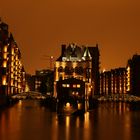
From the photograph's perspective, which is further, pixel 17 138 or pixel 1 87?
pixel 1 87

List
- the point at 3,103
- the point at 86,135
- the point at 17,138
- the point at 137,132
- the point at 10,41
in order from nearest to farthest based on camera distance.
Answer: the point at 17,138, the point at 86,135, the point at 137,132, the point at 3,103, the point at 10,41

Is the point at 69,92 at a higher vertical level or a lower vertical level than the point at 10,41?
lower

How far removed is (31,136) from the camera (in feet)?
156

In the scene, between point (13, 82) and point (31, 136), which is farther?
point (13, 82)

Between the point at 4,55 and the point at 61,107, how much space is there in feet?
103

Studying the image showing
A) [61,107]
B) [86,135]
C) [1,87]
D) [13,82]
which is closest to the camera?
[86,135]

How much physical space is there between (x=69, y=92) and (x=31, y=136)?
4271 inches

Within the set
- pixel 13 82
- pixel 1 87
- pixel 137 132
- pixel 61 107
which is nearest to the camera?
pixel 137 132

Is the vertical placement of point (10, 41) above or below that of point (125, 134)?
above

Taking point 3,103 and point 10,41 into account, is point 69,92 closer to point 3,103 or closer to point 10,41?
point 10,41

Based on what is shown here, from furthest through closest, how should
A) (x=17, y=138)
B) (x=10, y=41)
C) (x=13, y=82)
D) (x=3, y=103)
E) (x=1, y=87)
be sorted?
(x=13, y=82) < (x=10, y=41) < (x=1, y=87) < (x=3, y=103) < (x=17, y=138)

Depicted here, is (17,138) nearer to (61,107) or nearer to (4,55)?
(61,107)

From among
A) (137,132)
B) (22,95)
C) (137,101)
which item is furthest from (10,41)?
(137,132)

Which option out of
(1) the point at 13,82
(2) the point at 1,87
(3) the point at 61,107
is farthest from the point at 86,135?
(1) the point at 13,82
